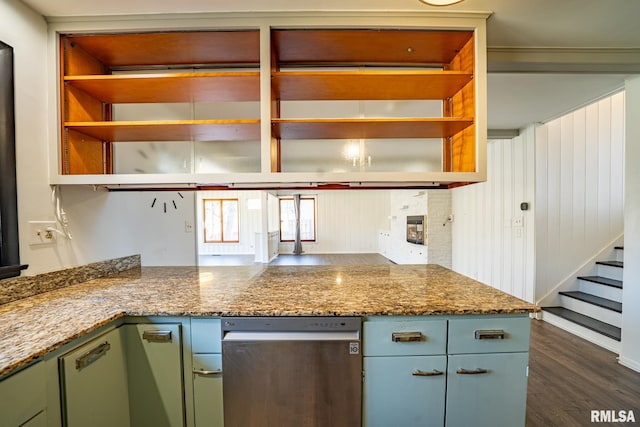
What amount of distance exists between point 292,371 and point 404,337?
0.52m

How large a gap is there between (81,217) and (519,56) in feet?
10.1

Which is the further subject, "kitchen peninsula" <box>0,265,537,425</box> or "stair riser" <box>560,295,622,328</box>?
"stair riser" <box>560,295,622,328</box>

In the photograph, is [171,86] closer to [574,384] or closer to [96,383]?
[96,383]

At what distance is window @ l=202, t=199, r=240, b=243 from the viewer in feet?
30.4

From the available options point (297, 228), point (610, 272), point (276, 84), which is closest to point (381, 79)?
point (276, 84)

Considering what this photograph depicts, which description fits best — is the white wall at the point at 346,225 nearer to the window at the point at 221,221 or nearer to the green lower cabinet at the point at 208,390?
the window at the point at 221,221

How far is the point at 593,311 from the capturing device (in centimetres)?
296

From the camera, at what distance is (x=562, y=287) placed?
10.9 feet

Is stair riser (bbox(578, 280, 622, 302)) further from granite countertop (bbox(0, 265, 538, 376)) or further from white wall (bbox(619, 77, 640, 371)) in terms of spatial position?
granite countertop (bbox(0, 265, 538, 376))

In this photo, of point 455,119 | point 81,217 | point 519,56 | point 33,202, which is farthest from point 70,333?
point 519,56

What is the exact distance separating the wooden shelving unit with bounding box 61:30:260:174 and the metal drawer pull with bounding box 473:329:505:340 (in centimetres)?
156

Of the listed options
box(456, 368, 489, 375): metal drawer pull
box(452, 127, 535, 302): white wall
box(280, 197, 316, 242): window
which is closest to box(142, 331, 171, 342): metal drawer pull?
box(456, 368, 489, 375): metal drawer pull

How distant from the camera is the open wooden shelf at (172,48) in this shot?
1608 mm

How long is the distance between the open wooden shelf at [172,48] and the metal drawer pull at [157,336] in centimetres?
159
